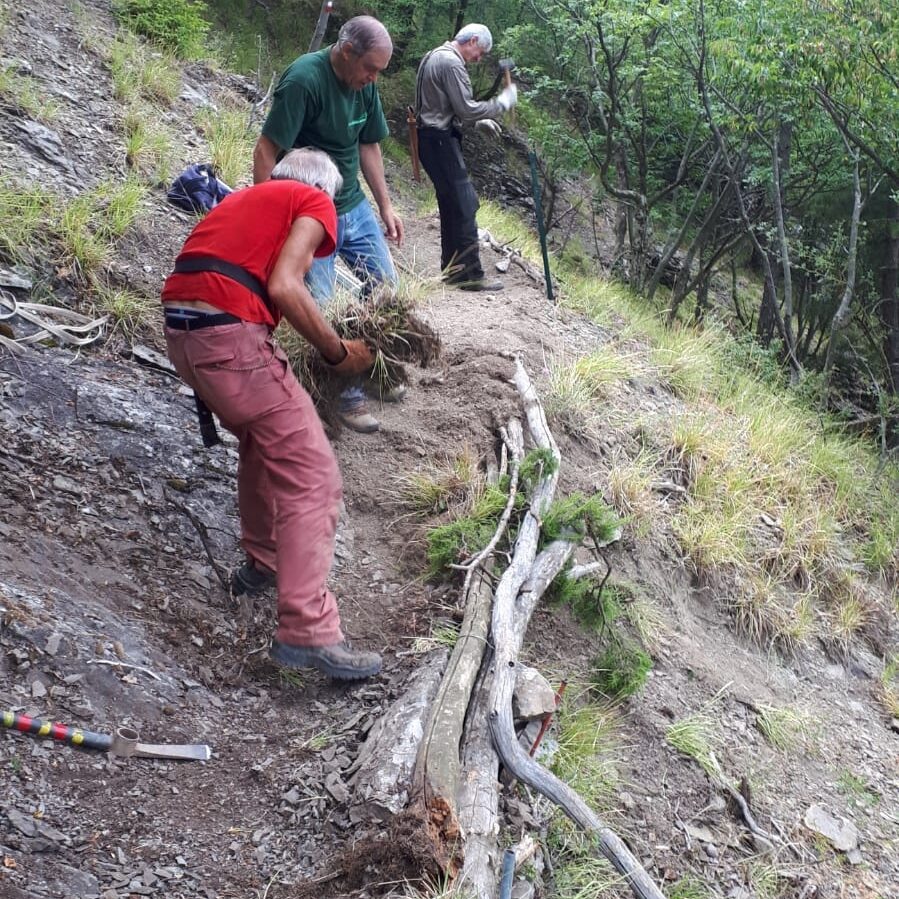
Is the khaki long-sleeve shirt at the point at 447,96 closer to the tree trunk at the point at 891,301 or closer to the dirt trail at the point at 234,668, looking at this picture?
the dirt trail at the point at 234,668

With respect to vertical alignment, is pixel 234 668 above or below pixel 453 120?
below

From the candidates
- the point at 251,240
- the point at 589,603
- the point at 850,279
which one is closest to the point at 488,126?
the point at 850,279

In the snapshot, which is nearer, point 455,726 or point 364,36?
point 455,726

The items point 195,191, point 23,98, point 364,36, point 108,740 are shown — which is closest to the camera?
point 108,740

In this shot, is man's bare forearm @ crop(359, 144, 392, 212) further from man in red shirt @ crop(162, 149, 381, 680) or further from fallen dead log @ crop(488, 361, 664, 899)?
man in red shirt @ crop(162, 149, 381, 680)

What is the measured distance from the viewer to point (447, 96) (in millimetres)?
7074

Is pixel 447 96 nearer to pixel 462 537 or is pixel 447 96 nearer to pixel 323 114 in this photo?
pixel 323 114

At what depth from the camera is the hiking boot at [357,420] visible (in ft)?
17.2

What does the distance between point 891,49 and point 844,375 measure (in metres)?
6.84

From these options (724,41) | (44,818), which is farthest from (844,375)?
(44,818)

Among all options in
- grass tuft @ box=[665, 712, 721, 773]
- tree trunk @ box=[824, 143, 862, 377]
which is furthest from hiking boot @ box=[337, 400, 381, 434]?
tree trunk @ box=[824, 143, 862, 377]

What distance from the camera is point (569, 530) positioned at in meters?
4.57

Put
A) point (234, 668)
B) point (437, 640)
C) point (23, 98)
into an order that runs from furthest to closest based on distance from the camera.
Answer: point (23, 98) → point (437, 640) → point (234, 668)

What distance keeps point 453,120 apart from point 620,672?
4.55 metres
